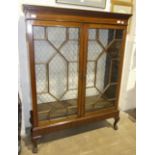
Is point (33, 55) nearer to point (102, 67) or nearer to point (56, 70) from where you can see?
point (56, 70)

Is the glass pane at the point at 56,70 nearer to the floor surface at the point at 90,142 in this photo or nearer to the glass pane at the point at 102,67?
the glass pane at the point at 102,67

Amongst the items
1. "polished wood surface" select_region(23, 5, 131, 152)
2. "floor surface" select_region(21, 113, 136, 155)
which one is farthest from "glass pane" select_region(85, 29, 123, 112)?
"floor surface" select_region(21, 113, 136, 155)

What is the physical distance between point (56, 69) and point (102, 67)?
1.82 feet

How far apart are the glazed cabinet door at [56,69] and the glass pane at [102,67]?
173 millimetres

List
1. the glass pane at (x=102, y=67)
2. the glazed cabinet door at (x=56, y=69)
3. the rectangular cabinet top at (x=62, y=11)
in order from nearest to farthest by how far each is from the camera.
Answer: the rectangular cabinet top at (x=62, y=11), the glazed cabinet door at (x=56, y=69), the glass pane at (x=102, y=67)

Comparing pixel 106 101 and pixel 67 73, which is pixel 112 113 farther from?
pixel 67 73

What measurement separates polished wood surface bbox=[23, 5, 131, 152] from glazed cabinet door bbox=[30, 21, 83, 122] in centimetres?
2

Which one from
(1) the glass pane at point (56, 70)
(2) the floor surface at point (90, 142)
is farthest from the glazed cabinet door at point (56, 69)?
A: (2) the floor surface at point (90, 142)

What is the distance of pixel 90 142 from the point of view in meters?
1.91

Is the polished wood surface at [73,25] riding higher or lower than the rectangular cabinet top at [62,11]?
lower

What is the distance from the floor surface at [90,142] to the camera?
5.79 ft

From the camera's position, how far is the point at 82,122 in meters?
1.87

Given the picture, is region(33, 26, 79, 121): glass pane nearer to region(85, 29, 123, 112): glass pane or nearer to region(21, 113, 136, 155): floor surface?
region(85, 29, 123, 112): glass pane
